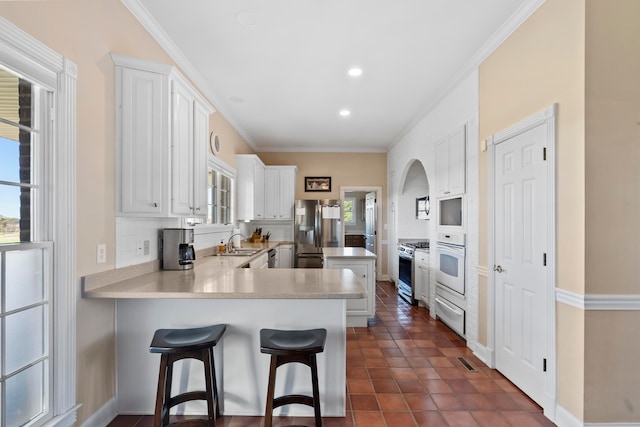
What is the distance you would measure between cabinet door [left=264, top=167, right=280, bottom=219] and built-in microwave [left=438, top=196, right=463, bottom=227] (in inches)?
137

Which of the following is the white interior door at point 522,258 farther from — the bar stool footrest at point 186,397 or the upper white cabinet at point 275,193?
the upper white cabinet at point 275,193

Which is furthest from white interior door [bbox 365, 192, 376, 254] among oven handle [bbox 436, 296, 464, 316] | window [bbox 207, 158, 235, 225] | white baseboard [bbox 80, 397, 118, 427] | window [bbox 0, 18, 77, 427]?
window [bbox 0, 18, 77, 427]

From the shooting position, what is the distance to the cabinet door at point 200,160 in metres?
2.67

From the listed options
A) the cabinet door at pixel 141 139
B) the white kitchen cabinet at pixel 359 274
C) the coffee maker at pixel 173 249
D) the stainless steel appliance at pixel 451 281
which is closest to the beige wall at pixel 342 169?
the stainless steel appliance at pixel 451 281

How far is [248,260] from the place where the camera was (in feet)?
11.8

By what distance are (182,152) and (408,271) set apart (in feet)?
13.1

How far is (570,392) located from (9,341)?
10.2 feet


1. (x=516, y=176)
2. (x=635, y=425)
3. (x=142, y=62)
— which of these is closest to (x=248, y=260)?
(x=142, y=62)

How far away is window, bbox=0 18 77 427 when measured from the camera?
1434 millimetres

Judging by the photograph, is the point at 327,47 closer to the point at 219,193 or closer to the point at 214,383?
the point at 219,193

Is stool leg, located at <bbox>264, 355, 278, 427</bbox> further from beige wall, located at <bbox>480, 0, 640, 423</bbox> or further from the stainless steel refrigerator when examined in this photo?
the stainless steel refrigerator

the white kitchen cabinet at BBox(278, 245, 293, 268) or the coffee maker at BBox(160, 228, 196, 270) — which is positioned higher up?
the coffee maker at BBox(160, 228, 196, 270)

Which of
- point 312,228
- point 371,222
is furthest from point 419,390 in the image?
point 371,222

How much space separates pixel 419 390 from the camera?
2.49m
